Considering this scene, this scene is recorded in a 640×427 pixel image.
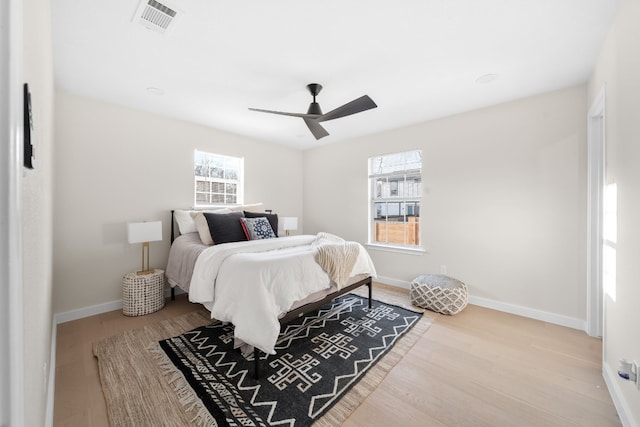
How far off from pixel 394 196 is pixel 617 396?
2.97m

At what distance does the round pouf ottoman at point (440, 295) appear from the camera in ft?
9.70

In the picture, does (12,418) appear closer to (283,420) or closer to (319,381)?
(283,420)

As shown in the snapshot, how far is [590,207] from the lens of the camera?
2525 millimetres

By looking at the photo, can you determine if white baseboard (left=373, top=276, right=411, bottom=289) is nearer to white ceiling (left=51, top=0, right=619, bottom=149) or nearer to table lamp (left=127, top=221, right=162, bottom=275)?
white ceiling (left=51, top=0, right=619, bottom=149)

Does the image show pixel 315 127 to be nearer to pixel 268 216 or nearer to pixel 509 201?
pixel 268 216

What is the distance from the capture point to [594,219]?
8.23 ft

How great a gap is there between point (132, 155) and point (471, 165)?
4.33m

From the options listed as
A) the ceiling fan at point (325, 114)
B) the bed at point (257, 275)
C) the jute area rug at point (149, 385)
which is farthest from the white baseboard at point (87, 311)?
the ceiling fan at point (325, 114)

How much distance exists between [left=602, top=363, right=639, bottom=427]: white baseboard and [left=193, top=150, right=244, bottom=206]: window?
4494mm

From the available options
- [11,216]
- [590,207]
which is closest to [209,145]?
[11,216]

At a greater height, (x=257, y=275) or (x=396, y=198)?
(x=396, y=198)

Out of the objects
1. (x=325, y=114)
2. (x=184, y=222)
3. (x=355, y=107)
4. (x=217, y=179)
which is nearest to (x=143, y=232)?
(x=184, y=222)

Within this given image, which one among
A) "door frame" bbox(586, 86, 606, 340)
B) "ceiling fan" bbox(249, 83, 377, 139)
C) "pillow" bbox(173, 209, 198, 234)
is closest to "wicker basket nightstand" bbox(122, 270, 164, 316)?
"pillow" bbox(173, 209, 198, 234)

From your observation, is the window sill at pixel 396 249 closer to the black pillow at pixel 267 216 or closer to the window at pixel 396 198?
the window at pixel 396 198
